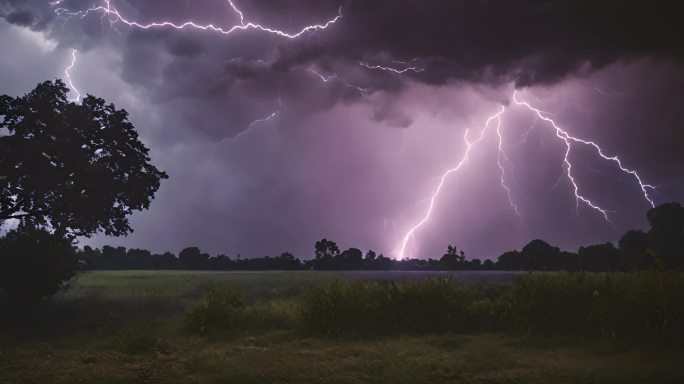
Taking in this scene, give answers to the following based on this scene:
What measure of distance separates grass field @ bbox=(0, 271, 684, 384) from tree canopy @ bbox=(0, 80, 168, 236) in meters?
6.90

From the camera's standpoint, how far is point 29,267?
674 inches

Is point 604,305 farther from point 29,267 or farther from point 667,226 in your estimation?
point 667,226

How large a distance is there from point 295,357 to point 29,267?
1276 cm

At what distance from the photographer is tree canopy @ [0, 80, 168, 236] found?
19.6m

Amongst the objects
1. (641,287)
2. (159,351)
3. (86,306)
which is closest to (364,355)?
(159,351)

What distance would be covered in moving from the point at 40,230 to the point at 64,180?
2.49 metres

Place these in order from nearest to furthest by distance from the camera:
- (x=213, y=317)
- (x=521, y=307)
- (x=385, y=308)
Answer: (x=521, y=307), (x=385, y=308), (x=213, y=317)

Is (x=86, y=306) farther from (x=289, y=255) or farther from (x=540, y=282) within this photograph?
(x=289, y=255)

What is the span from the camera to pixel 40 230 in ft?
61.1

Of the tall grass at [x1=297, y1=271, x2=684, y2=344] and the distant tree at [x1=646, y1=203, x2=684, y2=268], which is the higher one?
the distant tree at [x1=646, y1=203, x2=684, y2=268]

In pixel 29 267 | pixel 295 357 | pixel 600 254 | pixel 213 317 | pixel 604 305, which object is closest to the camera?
pixel 295 357

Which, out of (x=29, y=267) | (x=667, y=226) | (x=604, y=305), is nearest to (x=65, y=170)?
(x=29, y=267)

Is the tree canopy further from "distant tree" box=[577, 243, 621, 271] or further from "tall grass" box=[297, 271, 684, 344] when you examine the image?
"distant tree" box=[577, 243, 621, 271]

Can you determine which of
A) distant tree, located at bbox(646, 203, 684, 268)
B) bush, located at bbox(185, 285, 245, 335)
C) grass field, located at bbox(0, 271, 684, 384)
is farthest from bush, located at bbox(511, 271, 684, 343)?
distant tree, located at bbox(646, 203, 684, 268)
